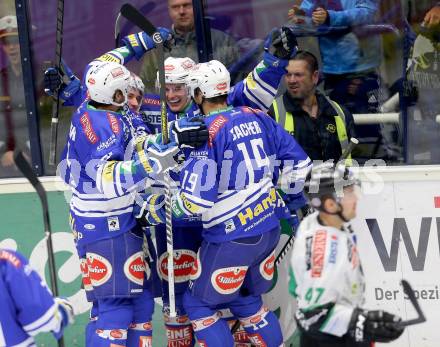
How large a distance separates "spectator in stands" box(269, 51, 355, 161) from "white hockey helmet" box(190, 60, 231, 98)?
675mm

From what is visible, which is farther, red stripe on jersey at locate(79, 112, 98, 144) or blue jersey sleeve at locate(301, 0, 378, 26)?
blue jersey sleeve at locate(301, 0, 378, 26)

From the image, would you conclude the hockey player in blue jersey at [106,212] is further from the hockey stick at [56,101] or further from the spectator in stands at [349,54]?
the spectator in stands at [349,54]

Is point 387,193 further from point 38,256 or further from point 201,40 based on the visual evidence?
point 38,256

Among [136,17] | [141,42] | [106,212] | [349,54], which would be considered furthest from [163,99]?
[349,54]

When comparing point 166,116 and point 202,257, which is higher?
point 166,116

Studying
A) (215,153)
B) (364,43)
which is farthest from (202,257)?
(364,43)

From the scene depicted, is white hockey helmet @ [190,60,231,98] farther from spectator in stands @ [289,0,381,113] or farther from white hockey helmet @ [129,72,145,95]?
spectator in stands @ [289,0,381,113]

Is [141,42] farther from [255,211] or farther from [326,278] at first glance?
[326,278]

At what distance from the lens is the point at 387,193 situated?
6.81 meters

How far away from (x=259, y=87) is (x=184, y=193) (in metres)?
0.87

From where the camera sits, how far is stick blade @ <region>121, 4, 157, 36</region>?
634cm

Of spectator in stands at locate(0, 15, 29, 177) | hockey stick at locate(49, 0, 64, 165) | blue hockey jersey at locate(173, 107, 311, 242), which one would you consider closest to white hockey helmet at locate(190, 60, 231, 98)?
blue hockey jersey at locate(173, 107, 311, 242)

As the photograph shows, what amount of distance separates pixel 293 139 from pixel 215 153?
576mm

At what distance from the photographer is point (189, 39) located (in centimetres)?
703
